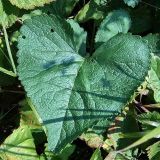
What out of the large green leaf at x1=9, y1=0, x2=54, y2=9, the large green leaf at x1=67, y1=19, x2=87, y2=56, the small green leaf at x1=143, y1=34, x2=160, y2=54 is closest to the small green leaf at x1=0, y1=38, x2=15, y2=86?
the large green leaf at x1=9, y1=0, x2=54, y2=9

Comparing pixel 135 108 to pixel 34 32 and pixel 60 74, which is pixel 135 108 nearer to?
pixel 60 74

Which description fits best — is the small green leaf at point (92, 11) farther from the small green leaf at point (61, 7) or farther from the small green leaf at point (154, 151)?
the small green leaf at point (154, 151)

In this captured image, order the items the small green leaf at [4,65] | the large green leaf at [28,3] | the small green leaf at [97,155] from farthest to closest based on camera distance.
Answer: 1. the small green leaf at [4,65]
2. the large green leaf at [28,3]
3. the small green leaf at [97,155]

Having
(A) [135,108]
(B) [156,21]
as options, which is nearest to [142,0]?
(B) [156,21]

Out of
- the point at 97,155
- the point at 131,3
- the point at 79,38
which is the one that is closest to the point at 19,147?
the point at 97,155

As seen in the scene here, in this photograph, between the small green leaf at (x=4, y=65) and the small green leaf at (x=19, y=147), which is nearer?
the small green leaf at (x=19, y=147)

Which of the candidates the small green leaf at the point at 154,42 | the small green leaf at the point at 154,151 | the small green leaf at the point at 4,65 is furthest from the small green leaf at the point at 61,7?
the small green leaf at the point at 154,151
